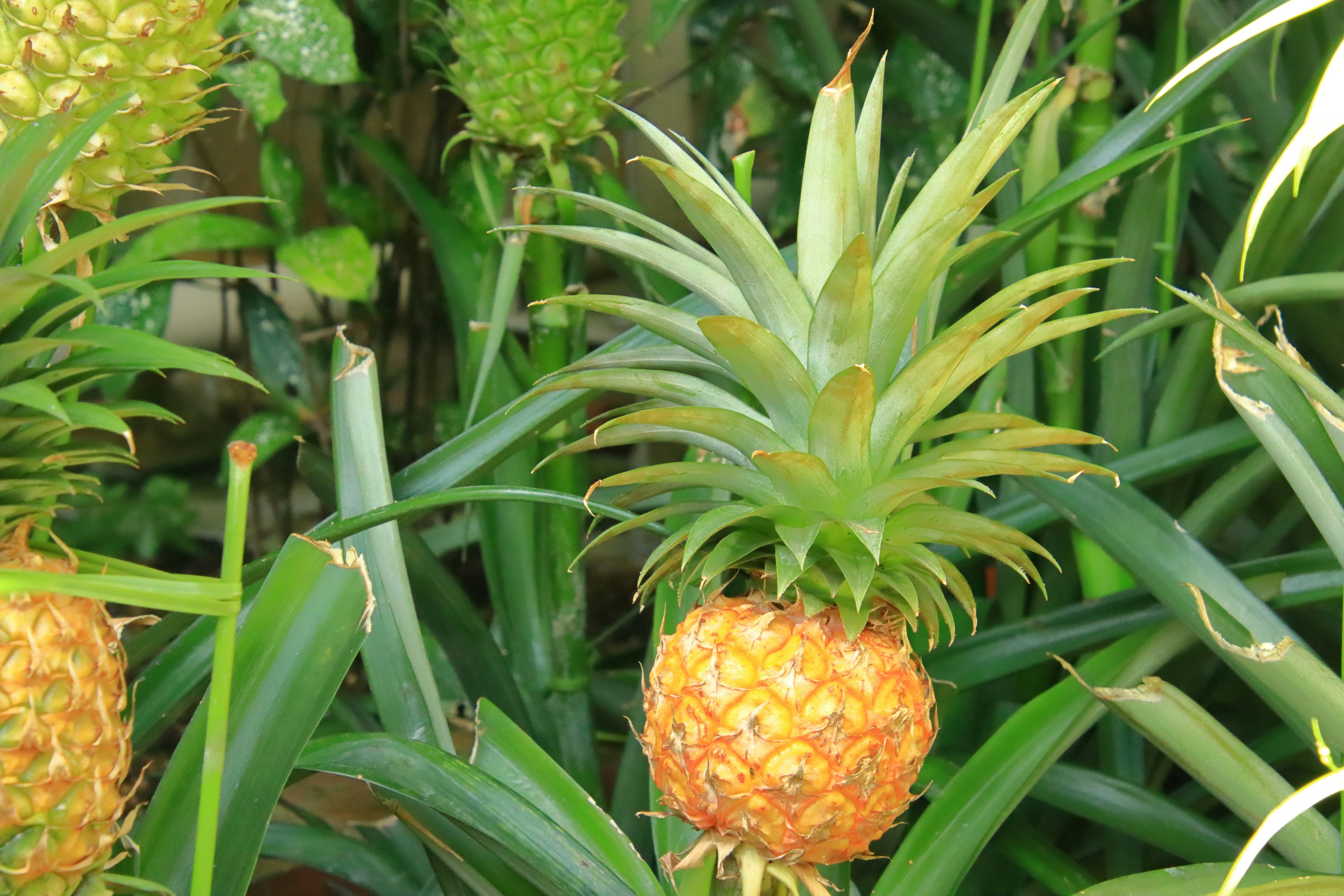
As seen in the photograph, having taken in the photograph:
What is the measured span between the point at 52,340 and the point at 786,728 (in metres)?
0.36

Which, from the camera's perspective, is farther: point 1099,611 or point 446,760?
point 1099,611

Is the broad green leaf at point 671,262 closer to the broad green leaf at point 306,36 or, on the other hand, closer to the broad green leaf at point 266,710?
the broad green leaf at point 266,710

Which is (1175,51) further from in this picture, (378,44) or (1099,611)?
(378,44)

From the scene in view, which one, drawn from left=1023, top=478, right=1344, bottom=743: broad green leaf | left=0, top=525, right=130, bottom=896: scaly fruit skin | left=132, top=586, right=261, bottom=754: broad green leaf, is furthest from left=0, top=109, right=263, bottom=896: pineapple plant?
left=1023, top=478, right=1344, bottom=743: broad green leaf

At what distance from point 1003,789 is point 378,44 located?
1.01 m

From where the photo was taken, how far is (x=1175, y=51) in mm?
844

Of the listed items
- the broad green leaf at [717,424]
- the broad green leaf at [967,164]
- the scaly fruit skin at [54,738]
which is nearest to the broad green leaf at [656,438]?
the broad green leaf at [717,424]

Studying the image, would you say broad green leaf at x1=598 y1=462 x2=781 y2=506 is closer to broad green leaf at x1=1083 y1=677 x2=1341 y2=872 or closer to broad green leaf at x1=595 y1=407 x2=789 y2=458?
broad green leaf at x1=595 y1=407 x2=789 y2=458

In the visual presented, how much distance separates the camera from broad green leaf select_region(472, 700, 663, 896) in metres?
0.56

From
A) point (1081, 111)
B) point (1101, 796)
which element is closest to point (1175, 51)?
point (1081, 111)

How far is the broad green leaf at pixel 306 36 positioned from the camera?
2.72 feet

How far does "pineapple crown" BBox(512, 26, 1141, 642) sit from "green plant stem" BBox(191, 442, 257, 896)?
0.58 feet

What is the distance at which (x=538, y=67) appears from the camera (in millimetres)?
773

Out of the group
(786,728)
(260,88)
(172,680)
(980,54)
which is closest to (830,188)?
(786,728)
